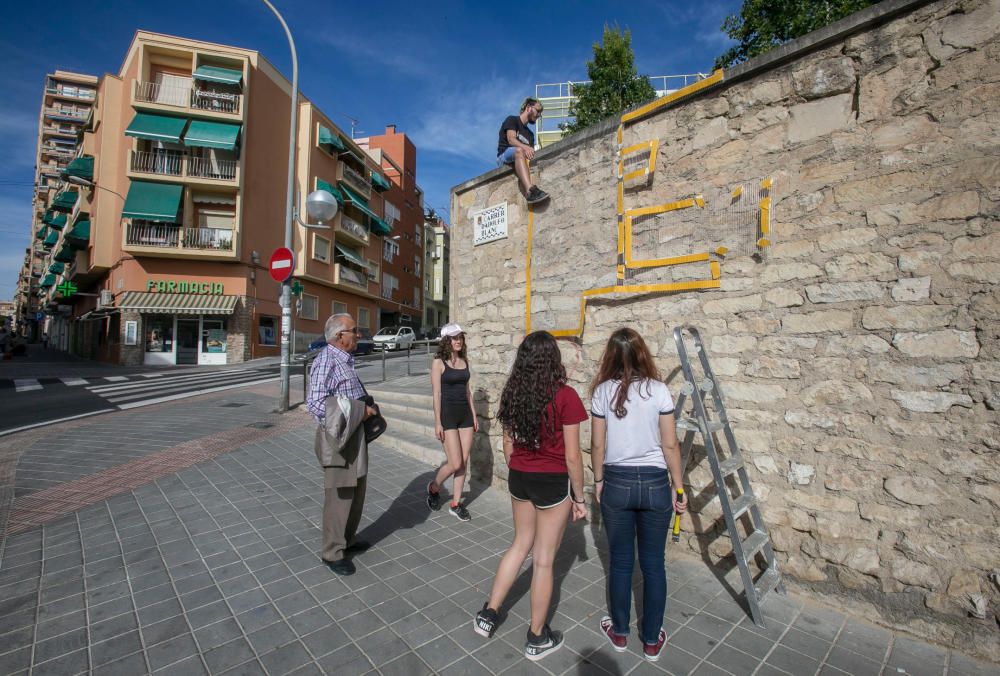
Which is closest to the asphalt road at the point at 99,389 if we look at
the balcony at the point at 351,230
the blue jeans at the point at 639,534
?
the blue jeans at the point at 639,534

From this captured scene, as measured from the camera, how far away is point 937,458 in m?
2.56

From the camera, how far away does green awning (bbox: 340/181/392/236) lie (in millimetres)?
29781

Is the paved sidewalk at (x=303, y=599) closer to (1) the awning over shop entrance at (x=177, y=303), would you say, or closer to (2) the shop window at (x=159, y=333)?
(1) the awning over shop entrance at (x=177, y=303)

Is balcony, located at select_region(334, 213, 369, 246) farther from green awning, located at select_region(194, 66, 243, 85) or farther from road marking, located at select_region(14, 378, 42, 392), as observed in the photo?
road marking, located at select_region(14, 378, 42, 392)

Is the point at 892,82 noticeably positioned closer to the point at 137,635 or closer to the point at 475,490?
the point at 475,490

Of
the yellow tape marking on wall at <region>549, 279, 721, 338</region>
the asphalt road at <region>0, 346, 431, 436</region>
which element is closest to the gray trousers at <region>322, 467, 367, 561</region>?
the yellow tape marking on wall at <region>549, 279, 721, 338</region>

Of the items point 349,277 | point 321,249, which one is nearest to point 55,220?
point 321,249

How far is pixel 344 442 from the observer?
10.5ft

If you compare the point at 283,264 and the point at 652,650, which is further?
the point at 283,264

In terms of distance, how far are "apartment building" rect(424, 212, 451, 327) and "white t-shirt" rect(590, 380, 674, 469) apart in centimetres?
4581

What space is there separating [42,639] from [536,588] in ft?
8.77

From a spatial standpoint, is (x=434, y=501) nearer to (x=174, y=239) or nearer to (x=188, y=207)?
(x=174, y=239)

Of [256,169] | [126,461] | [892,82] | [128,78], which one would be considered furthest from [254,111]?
[892,82]

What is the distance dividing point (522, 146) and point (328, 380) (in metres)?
3.33
